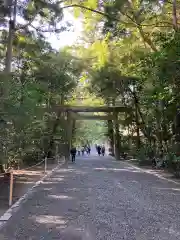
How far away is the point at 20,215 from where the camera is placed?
297 inches

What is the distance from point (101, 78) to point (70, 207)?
19614mm

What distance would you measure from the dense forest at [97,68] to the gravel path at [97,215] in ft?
8.45

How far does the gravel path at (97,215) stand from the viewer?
600 centimetres

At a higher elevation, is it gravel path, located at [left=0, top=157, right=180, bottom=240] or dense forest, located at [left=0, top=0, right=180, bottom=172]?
dense forest, located at [left=0, top=0, right=180, bottom=172]

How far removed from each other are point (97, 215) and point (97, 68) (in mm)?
19328

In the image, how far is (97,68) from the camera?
26.0 m

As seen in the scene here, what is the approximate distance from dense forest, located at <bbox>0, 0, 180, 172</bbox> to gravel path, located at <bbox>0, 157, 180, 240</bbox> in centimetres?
258

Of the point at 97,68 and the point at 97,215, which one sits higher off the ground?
the point at 97,68

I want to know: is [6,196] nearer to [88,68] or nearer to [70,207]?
[70,207]

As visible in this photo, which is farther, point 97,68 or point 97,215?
point 97,68

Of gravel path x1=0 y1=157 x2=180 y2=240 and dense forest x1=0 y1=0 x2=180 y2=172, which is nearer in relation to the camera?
gravel path x1=0 y1=157 x2=180 y2=240

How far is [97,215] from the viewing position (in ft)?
24.7

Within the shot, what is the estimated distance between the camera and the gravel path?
19.7 ft

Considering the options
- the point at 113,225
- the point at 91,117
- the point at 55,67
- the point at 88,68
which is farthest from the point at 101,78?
the point at 113,225
